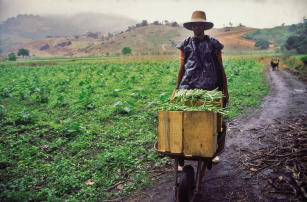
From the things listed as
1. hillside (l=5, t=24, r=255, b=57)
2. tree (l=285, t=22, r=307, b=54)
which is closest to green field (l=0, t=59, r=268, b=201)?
tree (l=285, t=22, r=307, b=54)

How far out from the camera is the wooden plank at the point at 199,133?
2.48 meters

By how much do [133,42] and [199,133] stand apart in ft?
452

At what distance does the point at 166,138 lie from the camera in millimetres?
2646

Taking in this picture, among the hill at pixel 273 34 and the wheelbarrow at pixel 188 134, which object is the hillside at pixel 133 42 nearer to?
the hill at pixel 273 34

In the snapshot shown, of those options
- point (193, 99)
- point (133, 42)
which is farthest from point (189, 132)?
point (133, 42)

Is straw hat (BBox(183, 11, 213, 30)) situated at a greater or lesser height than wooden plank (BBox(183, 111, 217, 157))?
greater

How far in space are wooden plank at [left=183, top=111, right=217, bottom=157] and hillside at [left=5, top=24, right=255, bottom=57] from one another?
332 feet

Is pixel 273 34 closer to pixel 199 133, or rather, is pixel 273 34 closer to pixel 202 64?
pixel 202 64

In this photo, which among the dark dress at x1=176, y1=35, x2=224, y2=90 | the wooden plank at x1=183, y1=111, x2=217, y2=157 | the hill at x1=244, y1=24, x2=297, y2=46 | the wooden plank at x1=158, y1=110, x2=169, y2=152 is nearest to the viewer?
the wooden plank at x1=183, y1=111, x2=217, y2=157

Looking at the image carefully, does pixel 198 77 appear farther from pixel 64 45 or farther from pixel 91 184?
pixel 64 45

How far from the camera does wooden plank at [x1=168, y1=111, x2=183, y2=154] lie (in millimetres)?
2561

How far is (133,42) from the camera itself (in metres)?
134

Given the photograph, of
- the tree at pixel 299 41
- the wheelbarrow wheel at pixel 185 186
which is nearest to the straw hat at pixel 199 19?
the wheelbarrow wheel at pixel 185 186

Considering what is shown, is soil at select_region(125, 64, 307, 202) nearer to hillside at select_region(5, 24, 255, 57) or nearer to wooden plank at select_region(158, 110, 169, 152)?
wooden plank at select_region(158, 110, 169, 152)
